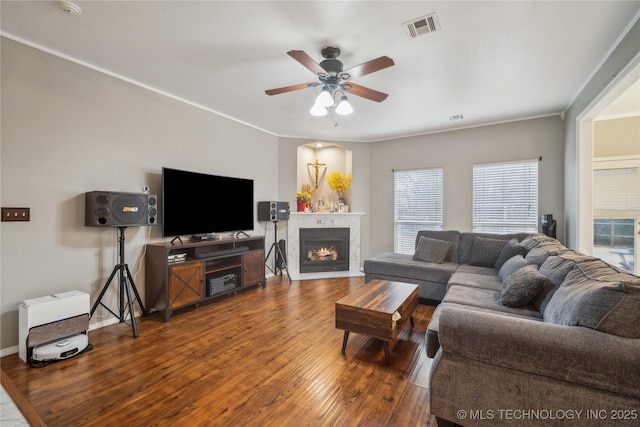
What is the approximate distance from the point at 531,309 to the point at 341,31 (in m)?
2.65

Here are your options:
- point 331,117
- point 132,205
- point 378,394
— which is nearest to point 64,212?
point 132,205

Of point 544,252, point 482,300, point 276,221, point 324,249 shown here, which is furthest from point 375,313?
point 324,249

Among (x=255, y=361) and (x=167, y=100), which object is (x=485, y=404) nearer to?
(x=255, y=361)

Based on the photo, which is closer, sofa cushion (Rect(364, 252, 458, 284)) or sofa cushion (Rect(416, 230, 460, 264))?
sofa cushion (Rect(364, 252, 458, 284))

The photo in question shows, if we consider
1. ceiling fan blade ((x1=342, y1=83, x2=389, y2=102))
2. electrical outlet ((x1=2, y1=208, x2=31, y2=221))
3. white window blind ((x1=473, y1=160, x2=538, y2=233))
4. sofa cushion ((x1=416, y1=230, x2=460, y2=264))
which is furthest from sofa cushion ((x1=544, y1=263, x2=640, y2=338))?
electrical outlet ((x1=2, y1=208, x2=31, y2=221))

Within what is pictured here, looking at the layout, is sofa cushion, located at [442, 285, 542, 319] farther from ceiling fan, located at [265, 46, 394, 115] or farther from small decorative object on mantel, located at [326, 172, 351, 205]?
small decorative object on mantel, located at [326, 172, 351, 205]

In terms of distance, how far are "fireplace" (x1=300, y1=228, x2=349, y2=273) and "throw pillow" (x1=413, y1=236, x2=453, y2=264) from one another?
1.76 meters

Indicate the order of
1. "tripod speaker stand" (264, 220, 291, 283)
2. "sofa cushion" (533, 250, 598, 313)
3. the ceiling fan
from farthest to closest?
"tripod speaker stand" (264, 220, 291, 283) < the ceiling fan < "sofa cushion" (533, 250, 598, 313)

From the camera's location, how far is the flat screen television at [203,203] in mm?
3438

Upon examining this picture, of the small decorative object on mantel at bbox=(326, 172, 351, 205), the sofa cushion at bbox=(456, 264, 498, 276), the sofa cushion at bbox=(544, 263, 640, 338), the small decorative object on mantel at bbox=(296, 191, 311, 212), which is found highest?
the small decorative object on mantel at bbox=(326, 172, 351, 205)

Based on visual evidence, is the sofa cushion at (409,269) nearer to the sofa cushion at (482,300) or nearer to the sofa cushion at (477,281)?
the sofa cushion at (477,281)

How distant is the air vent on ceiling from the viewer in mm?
2115

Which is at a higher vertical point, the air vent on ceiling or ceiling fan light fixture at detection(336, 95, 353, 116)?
the air vent on ceiling

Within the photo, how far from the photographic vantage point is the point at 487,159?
4.70 m
